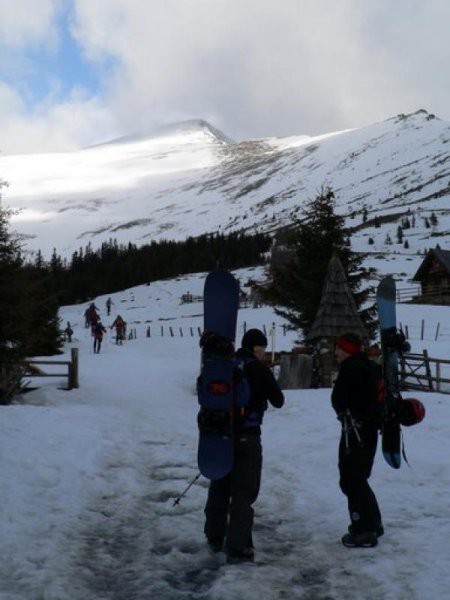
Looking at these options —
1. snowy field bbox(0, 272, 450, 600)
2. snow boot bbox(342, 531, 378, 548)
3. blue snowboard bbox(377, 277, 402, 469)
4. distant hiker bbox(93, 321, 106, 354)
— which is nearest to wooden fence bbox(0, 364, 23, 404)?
snowy field bbox(0, 272, 450, 600)

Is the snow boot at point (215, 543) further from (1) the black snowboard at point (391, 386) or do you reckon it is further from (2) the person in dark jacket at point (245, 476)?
(1) the black snowboard at point (391, 386)

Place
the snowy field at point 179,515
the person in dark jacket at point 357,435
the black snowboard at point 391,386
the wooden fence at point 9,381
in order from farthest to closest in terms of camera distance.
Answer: the wooden fence at point 9,381
the black snowboard at point 391,386
the person in dark jacket at point 357,435
the snowy field at point 179,515

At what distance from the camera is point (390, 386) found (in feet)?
19.5

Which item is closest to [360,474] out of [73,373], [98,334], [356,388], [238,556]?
[356,388]

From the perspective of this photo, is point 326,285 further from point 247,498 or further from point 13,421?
point 247,498

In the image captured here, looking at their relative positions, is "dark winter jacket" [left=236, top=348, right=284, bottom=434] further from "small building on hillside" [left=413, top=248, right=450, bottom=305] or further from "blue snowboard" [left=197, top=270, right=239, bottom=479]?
"small building on hillside" [left=413, top=248, right=450, bottom=305]

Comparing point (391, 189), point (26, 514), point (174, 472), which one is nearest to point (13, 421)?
point (174, 472)

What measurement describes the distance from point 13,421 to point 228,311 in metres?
5.57

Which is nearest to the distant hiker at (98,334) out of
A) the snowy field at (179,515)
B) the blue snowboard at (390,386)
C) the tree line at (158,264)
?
the snowy field at (179,515)

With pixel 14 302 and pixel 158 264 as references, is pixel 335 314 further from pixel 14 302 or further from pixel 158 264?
pixel 158 264

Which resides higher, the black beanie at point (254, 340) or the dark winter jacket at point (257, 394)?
the black beanie at point (254, 340)

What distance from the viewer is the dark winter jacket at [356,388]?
536cm

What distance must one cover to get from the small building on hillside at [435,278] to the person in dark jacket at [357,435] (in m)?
48.6

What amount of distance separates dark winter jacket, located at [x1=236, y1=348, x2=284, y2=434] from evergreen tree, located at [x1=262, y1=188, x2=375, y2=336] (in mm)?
18074
